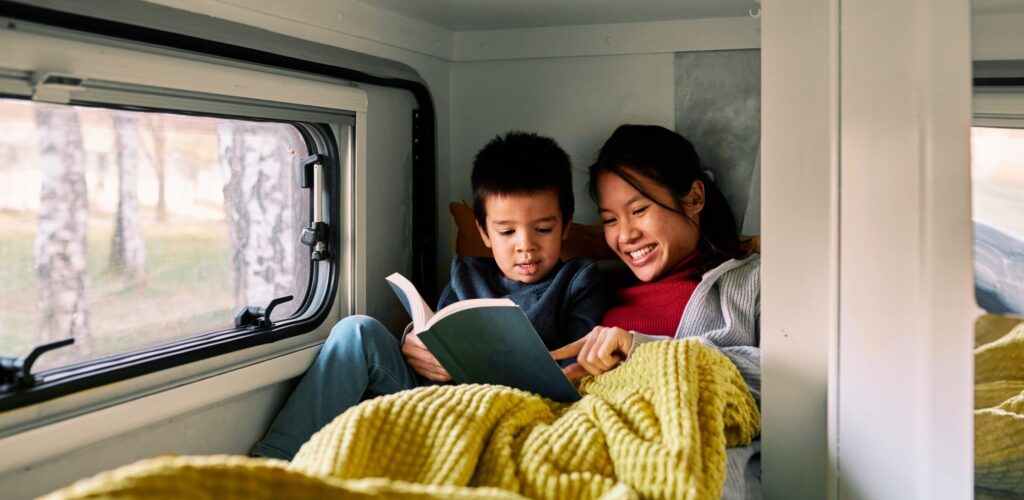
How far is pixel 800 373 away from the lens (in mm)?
1413

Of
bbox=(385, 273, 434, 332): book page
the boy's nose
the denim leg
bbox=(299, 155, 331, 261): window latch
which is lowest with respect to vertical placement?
the denim leg

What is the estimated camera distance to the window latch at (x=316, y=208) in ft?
6.81

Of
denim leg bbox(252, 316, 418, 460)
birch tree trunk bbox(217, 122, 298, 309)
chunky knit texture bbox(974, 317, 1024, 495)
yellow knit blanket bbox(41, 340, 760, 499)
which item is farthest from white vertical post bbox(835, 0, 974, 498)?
birch tree trunk bbox(217, 122, 298, 309)

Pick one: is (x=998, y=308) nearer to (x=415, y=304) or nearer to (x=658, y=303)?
(x=658, y=303)

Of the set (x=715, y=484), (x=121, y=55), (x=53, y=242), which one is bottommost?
(x=715, y=484)

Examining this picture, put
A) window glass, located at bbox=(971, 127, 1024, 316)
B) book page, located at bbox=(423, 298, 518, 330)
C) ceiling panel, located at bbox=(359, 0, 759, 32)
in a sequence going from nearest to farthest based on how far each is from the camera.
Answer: window glass, located at bbox=(971, 127, 1024, 316)
book page, located at bbox=(423, 298, 518, 330)
ceiling panel, located at bbox=(359, 0, 759, 32)

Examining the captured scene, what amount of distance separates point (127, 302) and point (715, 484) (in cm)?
124

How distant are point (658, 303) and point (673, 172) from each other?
37 cm

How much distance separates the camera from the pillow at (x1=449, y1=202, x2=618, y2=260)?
7.93 ft

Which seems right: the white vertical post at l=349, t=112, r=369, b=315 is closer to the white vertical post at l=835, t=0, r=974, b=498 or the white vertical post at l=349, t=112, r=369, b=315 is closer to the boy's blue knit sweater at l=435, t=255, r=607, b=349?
the boy's blue knit sweater at l=435, t=255, r=607, b=349

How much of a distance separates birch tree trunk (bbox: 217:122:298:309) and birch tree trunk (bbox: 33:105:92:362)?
39 cm

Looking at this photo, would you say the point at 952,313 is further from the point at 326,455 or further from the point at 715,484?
the point at 326,455

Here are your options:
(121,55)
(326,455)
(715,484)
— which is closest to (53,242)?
(121,55)

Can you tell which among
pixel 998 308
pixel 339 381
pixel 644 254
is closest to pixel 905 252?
pixel 998 308
